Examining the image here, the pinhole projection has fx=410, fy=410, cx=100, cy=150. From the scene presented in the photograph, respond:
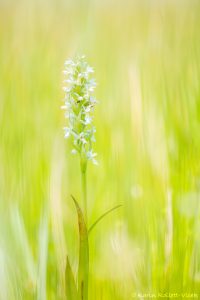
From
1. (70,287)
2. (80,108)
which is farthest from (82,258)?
(80,108)

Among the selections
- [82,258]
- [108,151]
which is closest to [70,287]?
[82,258]

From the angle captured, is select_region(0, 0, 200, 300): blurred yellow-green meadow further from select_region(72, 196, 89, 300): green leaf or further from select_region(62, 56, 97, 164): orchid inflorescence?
select_region(62, 56, 97, 164): orchid inflorescence

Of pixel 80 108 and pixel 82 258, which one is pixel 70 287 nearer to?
pixel 82 258

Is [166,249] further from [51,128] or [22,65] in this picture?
[22,65]

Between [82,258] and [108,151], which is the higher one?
[108,151]

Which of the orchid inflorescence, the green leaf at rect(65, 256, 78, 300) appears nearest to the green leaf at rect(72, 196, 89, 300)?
the green leaf at rect(65, 256, 78, 300)

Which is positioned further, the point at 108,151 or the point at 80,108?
the point at 108,151
